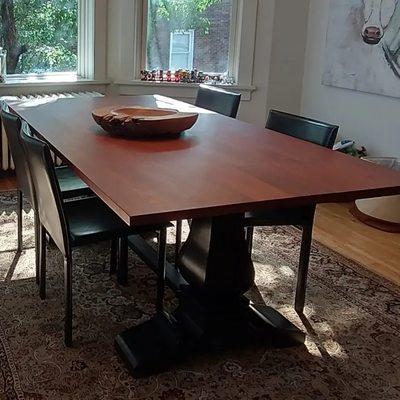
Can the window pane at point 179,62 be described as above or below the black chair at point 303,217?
above

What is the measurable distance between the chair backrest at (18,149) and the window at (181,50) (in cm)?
223

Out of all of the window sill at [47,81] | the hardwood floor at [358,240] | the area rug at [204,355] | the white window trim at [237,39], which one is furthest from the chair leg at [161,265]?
the white window trim at [237,39]

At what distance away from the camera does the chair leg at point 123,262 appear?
2.73 meters

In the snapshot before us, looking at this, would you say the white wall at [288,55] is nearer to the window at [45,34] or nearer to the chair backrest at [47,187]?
the window at [45,34]

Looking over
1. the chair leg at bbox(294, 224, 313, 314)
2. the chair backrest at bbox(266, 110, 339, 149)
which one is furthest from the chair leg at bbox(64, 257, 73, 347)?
the chair backrest at bbox(266, 110, 339, 149)

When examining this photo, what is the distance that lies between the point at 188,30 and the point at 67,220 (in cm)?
275

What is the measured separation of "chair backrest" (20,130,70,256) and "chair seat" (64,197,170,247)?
0.06 metres

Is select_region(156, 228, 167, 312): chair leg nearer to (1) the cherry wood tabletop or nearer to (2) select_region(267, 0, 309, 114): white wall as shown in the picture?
(1) the cherry wood tabletop

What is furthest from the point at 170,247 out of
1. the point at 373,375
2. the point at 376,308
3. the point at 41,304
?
the point at 373,375

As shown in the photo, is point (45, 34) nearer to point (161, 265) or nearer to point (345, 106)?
point (345, 106)

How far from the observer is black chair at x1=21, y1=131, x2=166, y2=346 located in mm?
2069

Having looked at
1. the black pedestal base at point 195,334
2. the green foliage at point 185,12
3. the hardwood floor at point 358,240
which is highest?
the green foliage at point 185,12

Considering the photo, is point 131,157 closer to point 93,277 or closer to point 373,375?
point 93,277

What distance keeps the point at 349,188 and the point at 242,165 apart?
406mm
